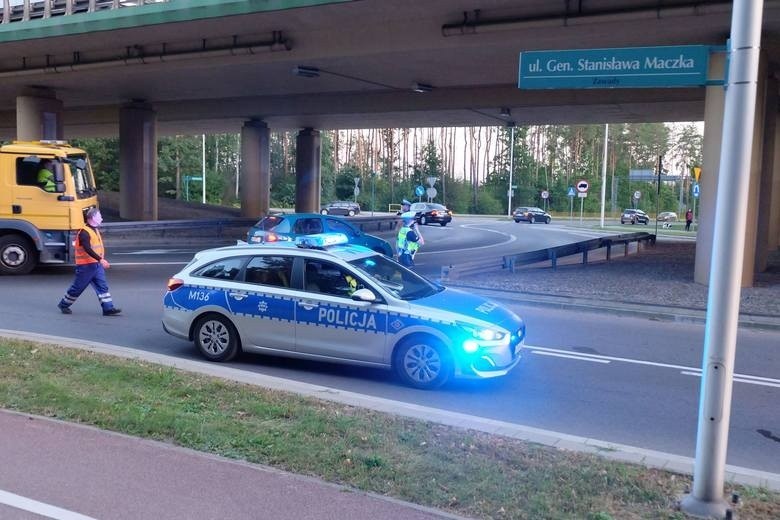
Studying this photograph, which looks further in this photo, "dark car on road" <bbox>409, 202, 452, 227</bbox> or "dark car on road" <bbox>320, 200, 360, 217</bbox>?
"dark car on road" <bbox>320, 200, 360, 217</bbox>

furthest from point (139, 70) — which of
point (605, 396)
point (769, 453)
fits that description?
point (769, 453)

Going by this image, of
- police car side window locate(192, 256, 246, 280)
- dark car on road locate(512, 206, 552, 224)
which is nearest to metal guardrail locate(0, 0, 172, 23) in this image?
police car side window locate(192, 256, 246, 280)

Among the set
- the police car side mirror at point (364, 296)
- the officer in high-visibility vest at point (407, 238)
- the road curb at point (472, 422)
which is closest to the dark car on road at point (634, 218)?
the officer in high-visibility vest at point (407, 238)

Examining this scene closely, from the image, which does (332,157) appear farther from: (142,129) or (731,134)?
(731,134)

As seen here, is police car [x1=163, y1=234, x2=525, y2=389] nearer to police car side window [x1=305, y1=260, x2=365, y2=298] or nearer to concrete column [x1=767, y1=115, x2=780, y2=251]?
police car side window [x1=305, y1=260, x2=365, y2=298]

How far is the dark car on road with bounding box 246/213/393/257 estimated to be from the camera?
18.8 m

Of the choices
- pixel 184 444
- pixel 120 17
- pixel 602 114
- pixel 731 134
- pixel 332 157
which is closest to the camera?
pixel 731 134

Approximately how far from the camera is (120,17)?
2045 centimetres

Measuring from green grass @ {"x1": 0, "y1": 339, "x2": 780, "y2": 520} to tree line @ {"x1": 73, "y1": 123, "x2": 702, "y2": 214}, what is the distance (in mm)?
80570

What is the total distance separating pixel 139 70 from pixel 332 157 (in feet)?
264

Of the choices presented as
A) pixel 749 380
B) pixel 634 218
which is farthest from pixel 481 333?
pixel 634 218

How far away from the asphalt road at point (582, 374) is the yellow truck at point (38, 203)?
167 cm

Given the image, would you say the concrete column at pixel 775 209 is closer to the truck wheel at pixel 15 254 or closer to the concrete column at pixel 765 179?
the concrete column at pixel 765 179

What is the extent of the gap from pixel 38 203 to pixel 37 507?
13.2m
